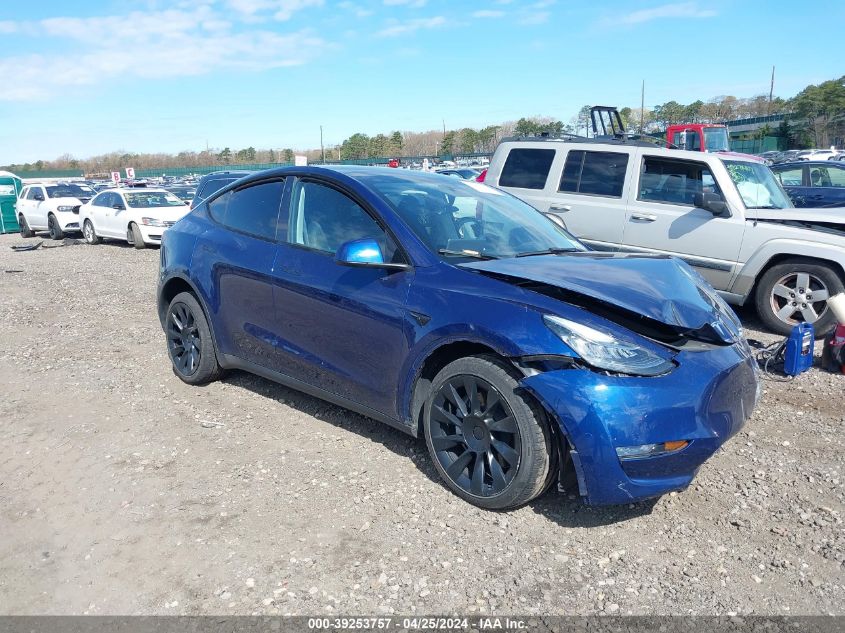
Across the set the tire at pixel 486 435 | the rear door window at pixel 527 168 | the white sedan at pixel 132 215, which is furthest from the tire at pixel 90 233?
the tire at pixel 486 435

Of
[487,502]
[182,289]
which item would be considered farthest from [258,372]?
[487,502]

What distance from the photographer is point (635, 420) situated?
9.77ft

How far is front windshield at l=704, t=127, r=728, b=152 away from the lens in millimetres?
21438

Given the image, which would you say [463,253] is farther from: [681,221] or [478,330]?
[681,221]

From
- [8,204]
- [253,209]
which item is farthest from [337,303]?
[8,204]

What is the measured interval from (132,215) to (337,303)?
1415 cm

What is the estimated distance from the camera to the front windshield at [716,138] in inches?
844

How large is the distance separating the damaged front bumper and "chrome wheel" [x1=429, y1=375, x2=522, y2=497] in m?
0.26

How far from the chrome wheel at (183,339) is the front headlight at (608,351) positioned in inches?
123

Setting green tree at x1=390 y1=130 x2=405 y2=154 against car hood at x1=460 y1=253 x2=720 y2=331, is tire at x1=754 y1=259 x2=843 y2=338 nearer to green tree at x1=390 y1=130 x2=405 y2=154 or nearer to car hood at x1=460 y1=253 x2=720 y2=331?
car hood at x1=460 y1=253 x2=720 y2=331

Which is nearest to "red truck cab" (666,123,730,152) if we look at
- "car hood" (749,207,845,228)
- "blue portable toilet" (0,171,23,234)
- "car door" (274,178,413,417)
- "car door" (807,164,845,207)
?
"car door" (807,164,845,207)

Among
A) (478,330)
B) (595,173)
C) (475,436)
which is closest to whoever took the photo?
(478,330)

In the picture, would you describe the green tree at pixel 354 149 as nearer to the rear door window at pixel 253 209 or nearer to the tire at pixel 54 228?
the tire at pixel 54 228

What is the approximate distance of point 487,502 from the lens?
11.1 ft
